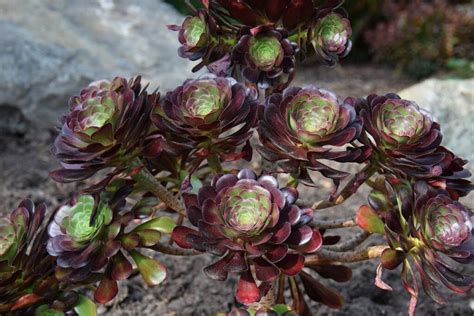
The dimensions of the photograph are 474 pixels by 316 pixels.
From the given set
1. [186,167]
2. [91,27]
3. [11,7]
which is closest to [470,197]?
[186,167]

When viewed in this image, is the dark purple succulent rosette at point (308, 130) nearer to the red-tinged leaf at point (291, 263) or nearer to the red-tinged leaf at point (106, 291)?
the red-tinged leaf at point (291, 263)

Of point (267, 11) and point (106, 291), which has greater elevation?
point (267, 11)

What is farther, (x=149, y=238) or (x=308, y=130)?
(x=149, y=238)

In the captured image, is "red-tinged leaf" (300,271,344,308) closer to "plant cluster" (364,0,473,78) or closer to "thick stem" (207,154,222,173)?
"thick stem" (207,154,222,173)

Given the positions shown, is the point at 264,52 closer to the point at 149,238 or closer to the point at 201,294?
the point at 149,238

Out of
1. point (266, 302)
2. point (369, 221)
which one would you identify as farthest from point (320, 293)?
point (369, 221)

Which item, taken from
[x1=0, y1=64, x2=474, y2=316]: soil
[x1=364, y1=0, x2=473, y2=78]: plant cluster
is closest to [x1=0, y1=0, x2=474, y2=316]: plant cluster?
[x1=0, y1=64, x2=474, y2=316]: soil

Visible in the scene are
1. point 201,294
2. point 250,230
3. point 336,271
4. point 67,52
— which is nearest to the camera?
point 250,230
